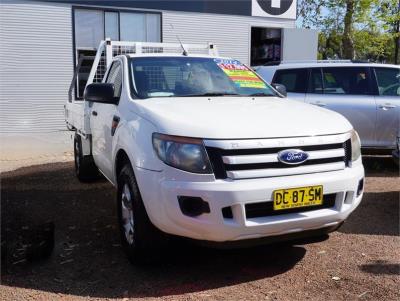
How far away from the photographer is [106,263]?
3865 mm

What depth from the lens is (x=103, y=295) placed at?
3.32m

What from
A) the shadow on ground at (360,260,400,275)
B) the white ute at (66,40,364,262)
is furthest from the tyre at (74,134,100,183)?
the shadow on ground at (360,260,400,275)

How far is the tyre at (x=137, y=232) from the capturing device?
3473 mm

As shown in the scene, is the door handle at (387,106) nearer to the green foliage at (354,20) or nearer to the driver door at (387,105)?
the driver door at (387,105)

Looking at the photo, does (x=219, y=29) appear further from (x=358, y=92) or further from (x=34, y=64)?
(x=358, y=92)

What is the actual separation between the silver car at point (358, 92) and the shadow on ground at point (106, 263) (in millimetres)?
3652

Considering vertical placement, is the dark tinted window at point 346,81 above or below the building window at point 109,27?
below

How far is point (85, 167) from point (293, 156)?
4.09 m

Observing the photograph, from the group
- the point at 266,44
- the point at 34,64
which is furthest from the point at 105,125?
the point at 266,44

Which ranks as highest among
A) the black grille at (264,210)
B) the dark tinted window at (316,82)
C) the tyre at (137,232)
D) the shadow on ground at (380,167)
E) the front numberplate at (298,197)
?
the dark tinted window at (316,82)

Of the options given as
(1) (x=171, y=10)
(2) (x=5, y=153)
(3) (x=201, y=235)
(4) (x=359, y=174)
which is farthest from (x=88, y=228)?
(1) (x=171, y=10)

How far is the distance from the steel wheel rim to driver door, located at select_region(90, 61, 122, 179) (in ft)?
2.35

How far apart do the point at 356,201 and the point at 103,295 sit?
2.06 metres

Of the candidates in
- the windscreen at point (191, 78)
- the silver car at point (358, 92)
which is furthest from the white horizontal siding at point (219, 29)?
the windscreen at point (191, 78)
